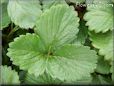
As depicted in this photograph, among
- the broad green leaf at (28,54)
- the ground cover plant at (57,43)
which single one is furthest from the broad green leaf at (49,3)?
the broad green leaf at (28,54)

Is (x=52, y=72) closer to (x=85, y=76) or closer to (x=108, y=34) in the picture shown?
(x=85, y=76)

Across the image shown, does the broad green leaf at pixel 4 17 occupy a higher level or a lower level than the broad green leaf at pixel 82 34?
higher

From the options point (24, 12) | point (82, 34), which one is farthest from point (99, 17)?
point (24, 12)

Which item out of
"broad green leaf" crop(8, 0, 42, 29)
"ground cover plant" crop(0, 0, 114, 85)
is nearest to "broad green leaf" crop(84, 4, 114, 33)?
"ground cover plant" crop(0, 0, 114, 85)

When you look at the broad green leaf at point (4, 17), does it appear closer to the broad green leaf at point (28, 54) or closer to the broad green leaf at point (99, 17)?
the broad green leaf at point (28, 54)

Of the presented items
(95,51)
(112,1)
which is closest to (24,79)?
(95,51)

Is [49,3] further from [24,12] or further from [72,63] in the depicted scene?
[72,63]

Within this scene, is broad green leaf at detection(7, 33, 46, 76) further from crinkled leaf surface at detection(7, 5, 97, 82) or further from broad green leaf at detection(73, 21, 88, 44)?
broad green leaf at detection(73, 21, 88, 44)
